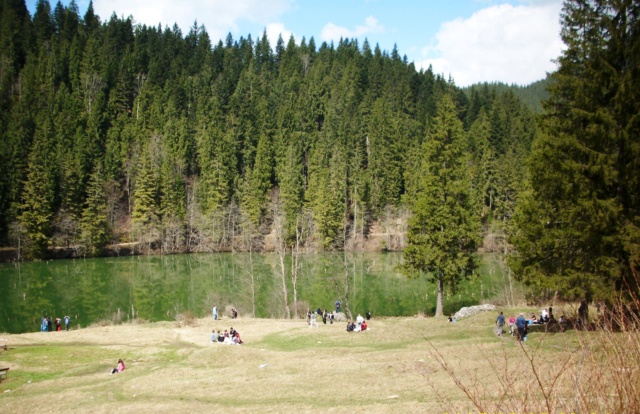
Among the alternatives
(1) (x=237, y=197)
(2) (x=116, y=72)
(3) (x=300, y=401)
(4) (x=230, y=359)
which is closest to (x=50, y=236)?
(1) (x=237, y=197)

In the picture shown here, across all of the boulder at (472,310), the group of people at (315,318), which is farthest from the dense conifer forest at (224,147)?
the group of people at (315,318)

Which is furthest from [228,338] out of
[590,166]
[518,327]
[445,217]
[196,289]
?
[196,289]

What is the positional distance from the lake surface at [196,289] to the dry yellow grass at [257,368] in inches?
389

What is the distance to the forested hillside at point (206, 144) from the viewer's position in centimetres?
8094

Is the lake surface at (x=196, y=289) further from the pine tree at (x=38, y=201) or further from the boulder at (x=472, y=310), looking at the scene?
the pine tree at (x=38, y=201)

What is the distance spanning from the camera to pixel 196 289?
53.7 metres

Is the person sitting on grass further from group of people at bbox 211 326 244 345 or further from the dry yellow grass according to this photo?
group of people at bbox 211 326 244 345

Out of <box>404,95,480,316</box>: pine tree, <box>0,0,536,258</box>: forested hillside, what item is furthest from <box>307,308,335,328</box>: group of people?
<box>0,0,536,258</box>: forested hillside

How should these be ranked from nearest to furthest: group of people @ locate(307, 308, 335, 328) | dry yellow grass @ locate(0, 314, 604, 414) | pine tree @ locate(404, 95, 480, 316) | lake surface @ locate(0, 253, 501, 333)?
dry yellow grass @ locate(0, 314, 604, 414), group of people @ locate(307, 308, 335, 328), pine tree @ locate(404, 95, 480, 316), lake surface @ locate(0, 253, 501, 333)

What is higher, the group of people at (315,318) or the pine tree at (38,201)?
the pine tree at (38,201)

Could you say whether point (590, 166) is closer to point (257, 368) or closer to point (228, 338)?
point (257, 368)

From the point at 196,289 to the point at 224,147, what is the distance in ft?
169

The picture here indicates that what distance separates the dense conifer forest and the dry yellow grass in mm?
7294

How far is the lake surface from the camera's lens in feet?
140
